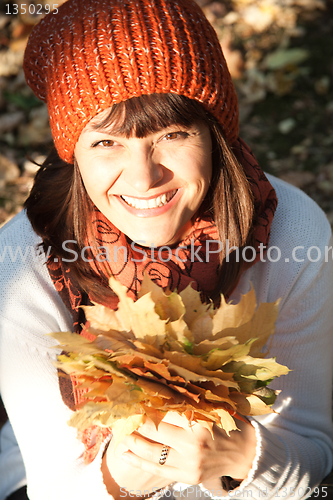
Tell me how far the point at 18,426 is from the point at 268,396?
102cm

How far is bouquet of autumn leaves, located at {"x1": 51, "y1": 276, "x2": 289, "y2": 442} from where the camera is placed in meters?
0.92

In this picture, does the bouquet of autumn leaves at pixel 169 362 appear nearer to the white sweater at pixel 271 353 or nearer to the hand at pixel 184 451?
the hand at pixel 184 451

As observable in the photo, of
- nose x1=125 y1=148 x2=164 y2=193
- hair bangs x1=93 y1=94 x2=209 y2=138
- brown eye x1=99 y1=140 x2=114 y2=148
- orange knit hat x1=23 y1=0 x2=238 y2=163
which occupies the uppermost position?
orange knit hat x1=23 y1=0 x2=238 y2=163

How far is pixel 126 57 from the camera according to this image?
4.02ft

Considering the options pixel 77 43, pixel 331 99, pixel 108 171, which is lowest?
pixel 331 99

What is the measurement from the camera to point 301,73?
3.86m

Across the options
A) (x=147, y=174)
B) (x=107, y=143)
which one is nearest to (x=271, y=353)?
(x=147, y=174)

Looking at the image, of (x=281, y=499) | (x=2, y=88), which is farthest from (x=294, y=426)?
(x=2, y=88)

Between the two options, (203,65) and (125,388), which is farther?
(203,65)

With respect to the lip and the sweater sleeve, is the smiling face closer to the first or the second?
the lip

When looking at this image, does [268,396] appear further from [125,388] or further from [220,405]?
[125,388]

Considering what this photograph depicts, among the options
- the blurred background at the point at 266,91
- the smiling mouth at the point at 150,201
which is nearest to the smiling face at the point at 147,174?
the smiling mouth at the point at 150,201

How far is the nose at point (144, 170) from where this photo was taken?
51.4 inches

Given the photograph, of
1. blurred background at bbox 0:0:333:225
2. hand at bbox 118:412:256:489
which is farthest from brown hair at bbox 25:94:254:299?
blurred background at bbox 0:0:333:225
